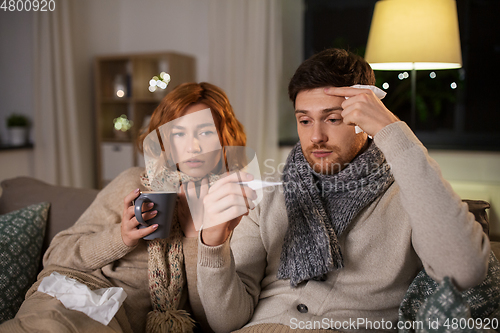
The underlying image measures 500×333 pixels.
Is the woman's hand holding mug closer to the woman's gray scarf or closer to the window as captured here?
the woman's gray scarf

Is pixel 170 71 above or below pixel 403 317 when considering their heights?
above

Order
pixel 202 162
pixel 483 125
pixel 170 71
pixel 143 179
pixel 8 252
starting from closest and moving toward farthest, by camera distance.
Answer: pixel 202 162 < pixel 143 179 < pixel 8 252 < pixel 483 125 < pixel 170 71

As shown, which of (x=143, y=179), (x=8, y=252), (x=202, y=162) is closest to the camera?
(x=202, y=162)

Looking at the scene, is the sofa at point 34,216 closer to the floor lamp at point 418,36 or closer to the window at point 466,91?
the floor lamp at point 418,36

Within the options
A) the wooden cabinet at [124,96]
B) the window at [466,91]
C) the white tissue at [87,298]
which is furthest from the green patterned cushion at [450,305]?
the wooden cabinet at [124,96]

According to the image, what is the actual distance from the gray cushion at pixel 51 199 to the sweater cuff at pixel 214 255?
0.73 m

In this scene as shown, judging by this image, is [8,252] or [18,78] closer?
[8,252]

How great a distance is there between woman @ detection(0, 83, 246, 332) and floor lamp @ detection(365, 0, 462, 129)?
789 millimetres

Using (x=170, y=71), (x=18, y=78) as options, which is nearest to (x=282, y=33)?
(x=170, y=71)

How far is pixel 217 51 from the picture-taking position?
10.4ft

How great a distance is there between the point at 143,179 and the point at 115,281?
0.30 metres

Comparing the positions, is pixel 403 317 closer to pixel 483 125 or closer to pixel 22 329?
pixel 22 329

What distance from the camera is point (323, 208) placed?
3.45 feet

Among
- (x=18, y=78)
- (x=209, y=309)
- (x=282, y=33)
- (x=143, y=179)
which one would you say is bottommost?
(x=209, y=309)
